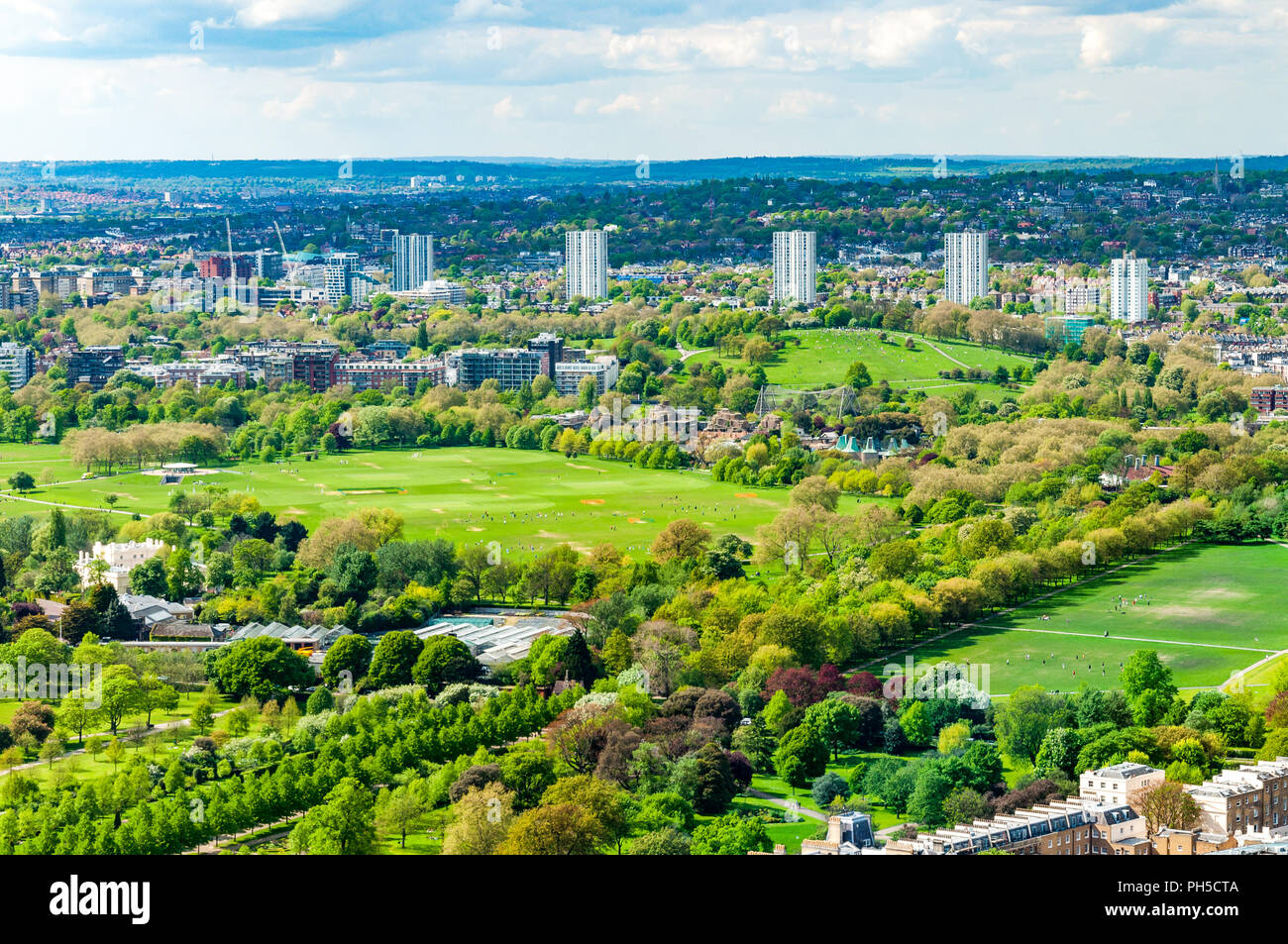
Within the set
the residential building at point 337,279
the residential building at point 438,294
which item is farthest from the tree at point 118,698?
the residential building at point 337,279

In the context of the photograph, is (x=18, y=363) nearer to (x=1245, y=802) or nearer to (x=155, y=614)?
(x=155, y=614)

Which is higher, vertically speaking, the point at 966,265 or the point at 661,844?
the point at 966,265

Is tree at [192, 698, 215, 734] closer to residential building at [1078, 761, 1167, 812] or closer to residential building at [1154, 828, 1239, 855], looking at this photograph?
residential building at [1078, 761, 1167, 812]

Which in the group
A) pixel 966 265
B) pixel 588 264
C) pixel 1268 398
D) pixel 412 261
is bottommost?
pixel 1268 398

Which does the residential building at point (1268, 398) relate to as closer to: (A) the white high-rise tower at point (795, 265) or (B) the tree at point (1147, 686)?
(A) the white high-rise tower at point (795, 265)

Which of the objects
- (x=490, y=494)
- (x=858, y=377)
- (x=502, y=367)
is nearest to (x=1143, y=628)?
(x=490, y=494)

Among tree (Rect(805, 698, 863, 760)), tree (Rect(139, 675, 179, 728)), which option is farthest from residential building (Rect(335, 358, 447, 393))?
tree (Rect(805, 698, 863, 760))

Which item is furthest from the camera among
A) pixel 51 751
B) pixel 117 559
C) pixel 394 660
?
pixel 117 559
